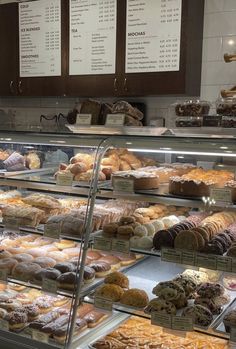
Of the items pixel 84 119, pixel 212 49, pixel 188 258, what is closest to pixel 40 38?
pixel 212 49

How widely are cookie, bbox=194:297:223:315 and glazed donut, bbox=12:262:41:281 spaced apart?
999 mm

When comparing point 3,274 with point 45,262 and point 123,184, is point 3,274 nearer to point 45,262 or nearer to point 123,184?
point 45,262

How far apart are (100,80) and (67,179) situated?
2116mm

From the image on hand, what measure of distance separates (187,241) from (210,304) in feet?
1.08

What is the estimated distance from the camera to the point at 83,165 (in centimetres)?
262

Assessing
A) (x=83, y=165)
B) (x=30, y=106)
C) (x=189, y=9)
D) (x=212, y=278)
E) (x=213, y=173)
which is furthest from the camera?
(x=30, y=106)

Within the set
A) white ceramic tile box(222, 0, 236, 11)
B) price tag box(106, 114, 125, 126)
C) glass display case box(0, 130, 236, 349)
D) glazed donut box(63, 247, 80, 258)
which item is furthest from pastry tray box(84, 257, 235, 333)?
white ceramic tile box(222, 0, 236, 11)

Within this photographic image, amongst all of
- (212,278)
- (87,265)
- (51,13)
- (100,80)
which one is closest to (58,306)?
(87,265)

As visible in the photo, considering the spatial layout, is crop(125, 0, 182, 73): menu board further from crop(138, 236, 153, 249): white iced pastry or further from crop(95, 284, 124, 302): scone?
crop(95, 284, 124, 302): scone

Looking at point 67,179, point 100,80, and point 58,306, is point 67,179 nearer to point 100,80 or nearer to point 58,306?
point 58,306

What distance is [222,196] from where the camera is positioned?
80.0 inches

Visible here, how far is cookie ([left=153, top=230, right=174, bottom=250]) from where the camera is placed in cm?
216

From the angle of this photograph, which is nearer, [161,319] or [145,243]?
[161,319]

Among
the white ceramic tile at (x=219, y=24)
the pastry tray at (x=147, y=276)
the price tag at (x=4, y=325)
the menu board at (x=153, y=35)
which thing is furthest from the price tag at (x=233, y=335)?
the white ceramic tile at (x=219, y=24)
